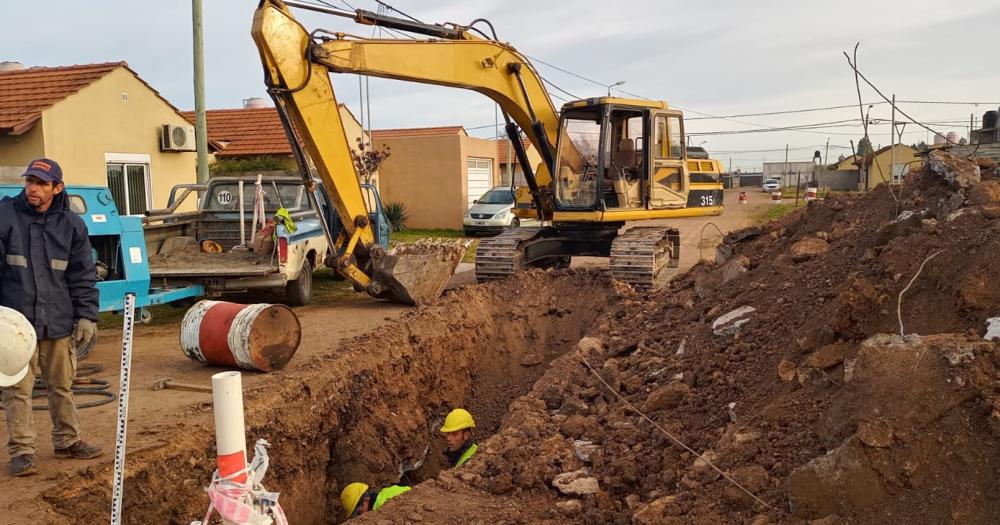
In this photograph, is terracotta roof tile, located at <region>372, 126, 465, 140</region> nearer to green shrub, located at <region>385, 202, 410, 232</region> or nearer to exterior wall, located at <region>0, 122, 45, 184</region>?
green shrub, located at <region>385, 202, 410, 232</region>

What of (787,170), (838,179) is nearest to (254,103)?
(838,179)

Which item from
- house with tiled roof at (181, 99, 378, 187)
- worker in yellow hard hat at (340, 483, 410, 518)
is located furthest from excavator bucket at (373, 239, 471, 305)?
house with tiled roof at (181, 99, 378, 187)

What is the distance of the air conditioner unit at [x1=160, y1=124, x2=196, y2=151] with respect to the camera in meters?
16.3

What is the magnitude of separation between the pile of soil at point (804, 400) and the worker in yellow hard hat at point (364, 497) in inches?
23.0

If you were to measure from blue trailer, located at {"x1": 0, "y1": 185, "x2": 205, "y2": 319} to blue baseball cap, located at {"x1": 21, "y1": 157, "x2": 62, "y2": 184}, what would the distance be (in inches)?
103

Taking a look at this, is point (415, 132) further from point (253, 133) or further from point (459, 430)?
point (459, 430)

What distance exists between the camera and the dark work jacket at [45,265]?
4.84m

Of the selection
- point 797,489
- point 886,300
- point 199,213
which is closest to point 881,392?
point 797,489

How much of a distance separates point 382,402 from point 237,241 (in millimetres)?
4296

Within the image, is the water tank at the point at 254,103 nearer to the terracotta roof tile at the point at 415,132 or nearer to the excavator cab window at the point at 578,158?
the terracotta roof tile at the point at 415,132

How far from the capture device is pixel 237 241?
11.0 meters

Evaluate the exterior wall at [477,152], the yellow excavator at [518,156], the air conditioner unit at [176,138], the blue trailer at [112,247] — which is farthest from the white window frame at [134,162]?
the exterior wall at [477,152]

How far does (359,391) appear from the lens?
24.5ft

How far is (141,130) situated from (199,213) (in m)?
6.03
